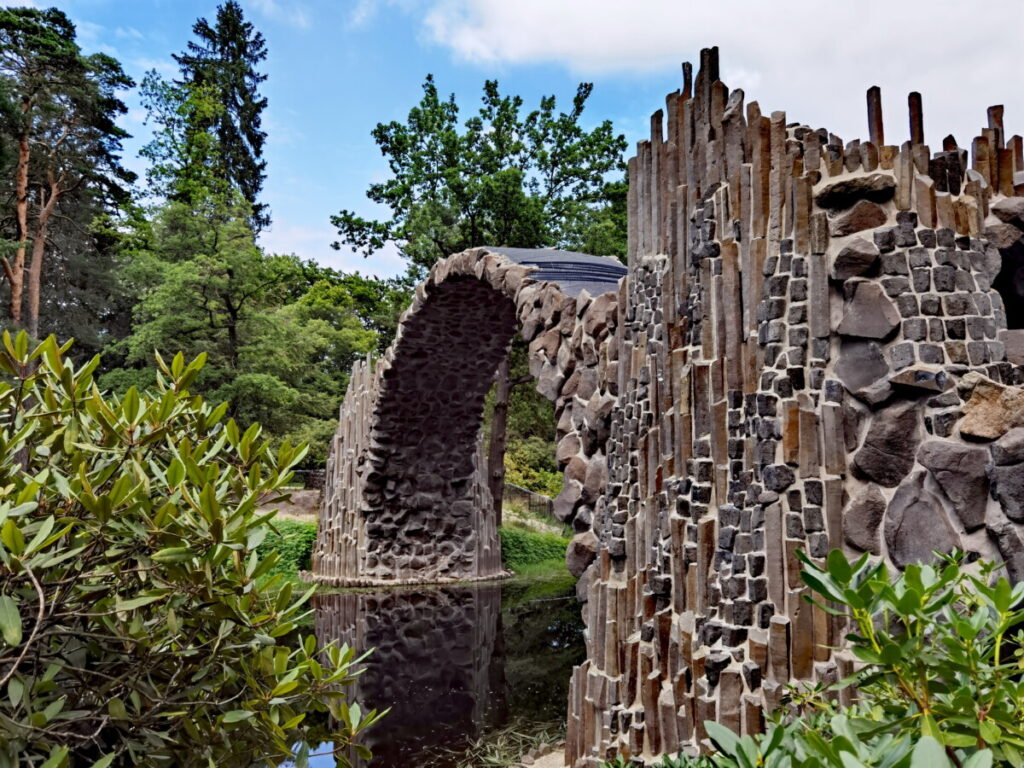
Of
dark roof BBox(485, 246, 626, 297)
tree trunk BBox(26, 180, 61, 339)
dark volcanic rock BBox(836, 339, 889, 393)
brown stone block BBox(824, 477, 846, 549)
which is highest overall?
tree trunk BBox(26, 180, 61, 339)

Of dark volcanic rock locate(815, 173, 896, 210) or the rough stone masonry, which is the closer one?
the rough stone masonry

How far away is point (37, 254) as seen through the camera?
14.0m

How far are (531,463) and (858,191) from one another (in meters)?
14.8

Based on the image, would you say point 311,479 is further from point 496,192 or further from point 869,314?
point 869,314

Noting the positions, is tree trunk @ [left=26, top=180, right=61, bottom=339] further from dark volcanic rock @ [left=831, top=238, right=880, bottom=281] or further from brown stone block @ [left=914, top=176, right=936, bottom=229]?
brown stone block @ [left=914, top=176, right=936, bottom=229]

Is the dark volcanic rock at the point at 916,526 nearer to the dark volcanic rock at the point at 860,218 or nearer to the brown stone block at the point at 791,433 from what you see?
the brown stone block at the point at 791,433

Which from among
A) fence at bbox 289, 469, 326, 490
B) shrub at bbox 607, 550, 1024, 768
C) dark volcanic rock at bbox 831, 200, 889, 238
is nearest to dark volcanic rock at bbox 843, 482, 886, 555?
dark volcanic rock at bbox 831, 200, 889, 238

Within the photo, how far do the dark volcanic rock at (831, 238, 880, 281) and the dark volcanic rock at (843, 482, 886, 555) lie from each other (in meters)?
0.80

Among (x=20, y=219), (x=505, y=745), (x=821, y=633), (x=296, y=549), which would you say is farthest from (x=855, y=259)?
(x=20, y=219)

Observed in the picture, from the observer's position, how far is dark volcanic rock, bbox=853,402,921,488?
2959mm

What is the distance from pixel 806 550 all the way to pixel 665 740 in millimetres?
1301

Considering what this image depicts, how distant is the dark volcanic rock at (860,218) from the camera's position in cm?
314

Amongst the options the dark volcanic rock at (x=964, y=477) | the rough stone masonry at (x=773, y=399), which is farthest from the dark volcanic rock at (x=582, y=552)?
the dark volcanic rock at (x=964, y=477)

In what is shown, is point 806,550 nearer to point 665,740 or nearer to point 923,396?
point 923,396
